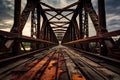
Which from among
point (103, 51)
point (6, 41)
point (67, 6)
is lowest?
point (103, 51)

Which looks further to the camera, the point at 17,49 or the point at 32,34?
the point at 32,34

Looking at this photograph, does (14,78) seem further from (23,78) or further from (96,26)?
(96,26)

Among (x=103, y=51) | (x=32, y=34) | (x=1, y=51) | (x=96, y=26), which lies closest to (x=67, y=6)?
(x=32, y=34)

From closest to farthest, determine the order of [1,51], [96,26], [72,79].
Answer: [72,79] < [1,51] < [96,26]

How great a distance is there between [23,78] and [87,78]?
1111mm

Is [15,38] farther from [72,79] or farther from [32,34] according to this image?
[32,34]

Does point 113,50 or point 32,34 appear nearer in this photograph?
point 113,50

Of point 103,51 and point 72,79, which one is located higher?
point 103,51

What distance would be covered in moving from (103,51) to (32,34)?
557cm

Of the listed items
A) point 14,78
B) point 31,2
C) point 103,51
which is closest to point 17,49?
point 14,78

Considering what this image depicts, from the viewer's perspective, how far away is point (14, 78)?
8.13ft

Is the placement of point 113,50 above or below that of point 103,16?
below

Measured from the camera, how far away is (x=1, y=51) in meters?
3.90

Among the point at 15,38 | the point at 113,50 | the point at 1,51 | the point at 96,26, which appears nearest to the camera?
the point at 1,51
